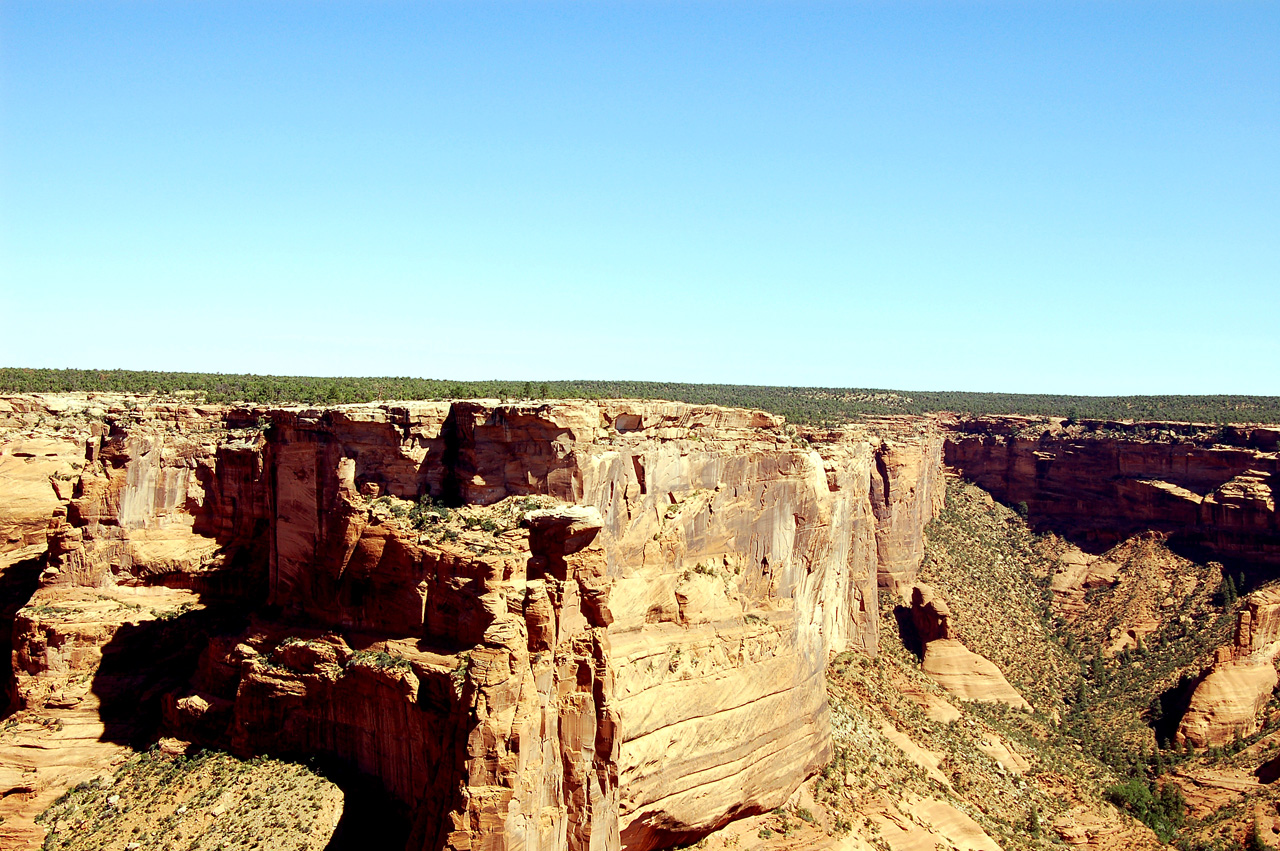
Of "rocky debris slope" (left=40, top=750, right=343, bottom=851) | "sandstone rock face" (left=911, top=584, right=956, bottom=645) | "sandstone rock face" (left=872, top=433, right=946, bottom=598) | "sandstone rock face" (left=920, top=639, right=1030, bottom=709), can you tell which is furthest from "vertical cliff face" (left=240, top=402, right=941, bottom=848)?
"sandstone rock face" (left=872, top=433, right=946, bottom=598)

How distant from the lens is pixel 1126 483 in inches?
3039

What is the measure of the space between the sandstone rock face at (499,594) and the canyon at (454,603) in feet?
0.29

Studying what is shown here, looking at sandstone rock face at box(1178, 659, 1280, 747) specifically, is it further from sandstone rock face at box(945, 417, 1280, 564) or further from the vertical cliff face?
the vertical cliff face

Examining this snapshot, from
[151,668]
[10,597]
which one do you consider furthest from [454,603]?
[10,597]

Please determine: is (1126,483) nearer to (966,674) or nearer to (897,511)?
(897,511)

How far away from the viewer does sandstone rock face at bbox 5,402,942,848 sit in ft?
85.4

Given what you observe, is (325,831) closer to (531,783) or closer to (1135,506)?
(531,783)

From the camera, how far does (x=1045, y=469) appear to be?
3317 inches

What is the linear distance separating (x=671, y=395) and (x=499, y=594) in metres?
56.1

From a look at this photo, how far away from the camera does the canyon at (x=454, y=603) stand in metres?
26.3

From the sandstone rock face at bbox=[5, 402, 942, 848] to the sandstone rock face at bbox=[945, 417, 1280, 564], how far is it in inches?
1779

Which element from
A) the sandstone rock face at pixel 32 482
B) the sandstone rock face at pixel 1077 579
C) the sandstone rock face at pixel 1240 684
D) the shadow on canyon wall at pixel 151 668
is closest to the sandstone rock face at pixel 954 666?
the sandstone rock face at pixel 1240 684

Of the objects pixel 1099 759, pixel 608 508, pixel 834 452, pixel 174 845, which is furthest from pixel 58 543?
pixel 1099 759

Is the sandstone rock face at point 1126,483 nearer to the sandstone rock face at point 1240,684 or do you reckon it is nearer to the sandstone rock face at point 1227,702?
the sandstone rock face at point 1240,684
